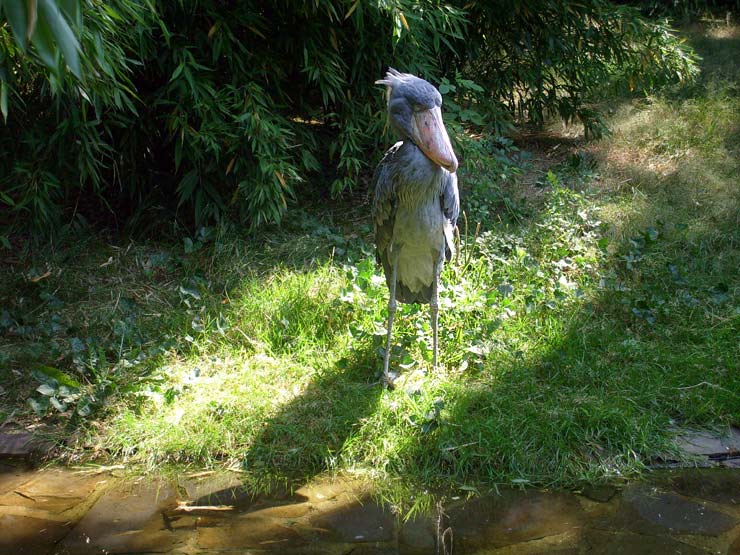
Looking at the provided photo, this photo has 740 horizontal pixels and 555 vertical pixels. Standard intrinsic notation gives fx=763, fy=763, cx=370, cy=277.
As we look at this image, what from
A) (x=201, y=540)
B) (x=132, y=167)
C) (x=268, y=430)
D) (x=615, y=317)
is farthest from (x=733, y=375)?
(x=132, y=167)

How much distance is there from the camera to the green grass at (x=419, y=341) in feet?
10.6

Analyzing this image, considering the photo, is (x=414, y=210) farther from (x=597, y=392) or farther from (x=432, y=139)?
(x=597, y=392)

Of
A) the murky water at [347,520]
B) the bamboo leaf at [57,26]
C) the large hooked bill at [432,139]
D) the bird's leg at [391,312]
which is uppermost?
Result: the large hooked bill at [432,139]

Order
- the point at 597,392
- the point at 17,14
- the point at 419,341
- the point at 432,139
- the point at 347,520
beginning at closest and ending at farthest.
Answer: the point at 17,14, the point at 347,520, the point at 432,139, the point at 597,392, the point at 419,341

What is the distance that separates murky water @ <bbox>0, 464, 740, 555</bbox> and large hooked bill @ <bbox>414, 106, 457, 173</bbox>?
4.53ft

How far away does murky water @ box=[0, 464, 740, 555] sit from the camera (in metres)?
2.69

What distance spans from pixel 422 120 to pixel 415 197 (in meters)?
0.33

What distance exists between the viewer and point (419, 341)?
377 cm

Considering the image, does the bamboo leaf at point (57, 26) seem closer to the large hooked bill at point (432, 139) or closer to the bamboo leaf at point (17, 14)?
the bamboo leaf at point (17, 14)

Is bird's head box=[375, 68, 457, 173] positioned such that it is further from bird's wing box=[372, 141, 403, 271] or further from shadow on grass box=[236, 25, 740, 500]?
shadow on grass box=[236, 25, 740, 500]

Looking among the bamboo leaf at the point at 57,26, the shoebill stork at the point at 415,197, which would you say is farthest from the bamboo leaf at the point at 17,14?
the shoebill stork at the point at 415,197

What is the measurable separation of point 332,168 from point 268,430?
8.25 ft

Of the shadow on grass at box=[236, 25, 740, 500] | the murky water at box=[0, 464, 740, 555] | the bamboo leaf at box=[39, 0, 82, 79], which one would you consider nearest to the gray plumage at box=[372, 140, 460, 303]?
the shadow on grass at box=[236, 25, 740, 500]

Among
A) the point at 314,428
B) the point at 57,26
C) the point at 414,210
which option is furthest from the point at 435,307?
the point at 57,26
